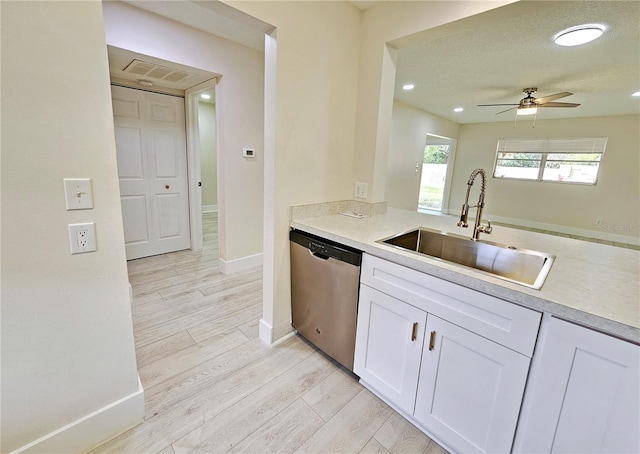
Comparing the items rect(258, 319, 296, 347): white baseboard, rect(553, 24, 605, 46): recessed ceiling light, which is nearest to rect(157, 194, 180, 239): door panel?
rect(258, 319, 296, 347): white baseboard

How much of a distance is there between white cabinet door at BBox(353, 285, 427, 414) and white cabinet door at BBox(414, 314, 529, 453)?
5cm

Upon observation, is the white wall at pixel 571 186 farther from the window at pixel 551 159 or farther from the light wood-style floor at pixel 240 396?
the light wood-style floor at pixel 240 396

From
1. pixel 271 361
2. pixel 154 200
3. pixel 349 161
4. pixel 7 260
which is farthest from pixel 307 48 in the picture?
pixel 154 200

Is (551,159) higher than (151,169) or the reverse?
higher

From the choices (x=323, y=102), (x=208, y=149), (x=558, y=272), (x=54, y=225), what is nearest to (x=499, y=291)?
(x=558, y=272)

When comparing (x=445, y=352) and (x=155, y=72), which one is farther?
(x=155, y=72)

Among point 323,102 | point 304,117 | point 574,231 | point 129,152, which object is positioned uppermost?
point 323,102

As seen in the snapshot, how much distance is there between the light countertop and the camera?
2.85ft

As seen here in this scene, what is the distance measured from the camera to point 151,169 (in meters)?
3.43

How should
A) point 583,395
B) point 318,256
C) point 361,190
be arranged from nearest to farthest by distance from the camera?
point 583,395
point 318,256
point 361,190

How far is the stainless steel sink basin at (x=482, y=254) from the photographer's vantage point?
1.41m

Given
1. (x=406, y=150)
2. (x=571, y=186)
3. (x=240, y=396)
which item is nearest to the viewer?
(x=240, y=396)

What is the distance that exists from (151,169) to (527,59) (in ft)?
14.6

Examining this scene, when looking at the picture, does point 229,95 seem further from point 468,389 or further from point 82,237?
point 468,389
